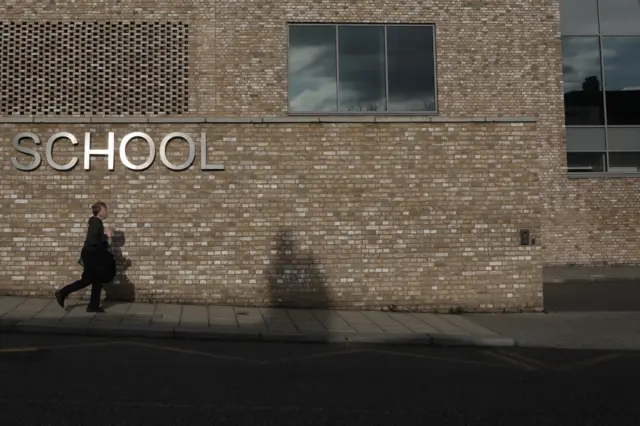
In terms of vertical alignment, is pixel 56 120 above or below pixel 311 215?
above

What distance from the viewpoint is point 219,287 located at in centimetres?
1113

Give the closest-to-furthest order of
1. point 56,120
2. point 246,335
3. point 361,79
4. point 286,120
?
point 246,335 → point 56,120 → point 286,120 → point 361,79

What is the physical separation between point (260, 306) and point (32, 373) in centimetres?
516

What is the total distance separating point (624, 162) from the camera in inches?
848

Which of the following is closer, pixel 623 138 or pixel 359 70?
pixel 359 70

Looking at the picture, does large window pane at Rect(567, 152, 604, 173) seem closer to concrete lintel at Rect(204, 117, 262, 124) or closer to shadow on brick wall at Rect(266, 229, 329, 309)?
shadow on brick wall at Rect(266, 229, 329, 309)

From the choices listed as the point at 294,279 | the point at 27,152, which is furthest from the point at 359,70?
the point at 27,152

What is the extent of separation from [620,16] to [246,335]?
19.4 metres

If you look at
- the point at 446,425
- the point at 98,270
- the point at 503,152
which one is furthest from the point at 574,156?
the point at 446,425

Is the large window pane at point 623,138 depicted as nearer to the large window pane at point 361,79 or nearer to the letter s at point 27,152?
the large window pane at point 361,79

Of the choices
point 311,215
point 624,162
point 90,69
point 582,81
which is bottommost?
point 311,215

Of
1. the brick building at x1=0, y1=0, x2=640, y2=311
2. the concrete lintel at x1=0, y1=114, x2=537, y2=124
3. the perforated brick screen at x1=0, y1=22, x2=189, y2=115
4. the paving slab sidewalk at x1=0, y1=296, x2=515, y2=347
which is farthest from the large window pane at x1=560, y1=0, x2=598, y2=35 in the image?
the paving slab sidewalk at x1=0, y1=296, x2=515, y2=347

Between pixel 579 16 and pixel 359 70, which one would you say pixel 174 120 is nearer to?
pixel 359 70

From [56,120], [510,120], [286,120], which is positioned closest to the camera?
[56,120]
